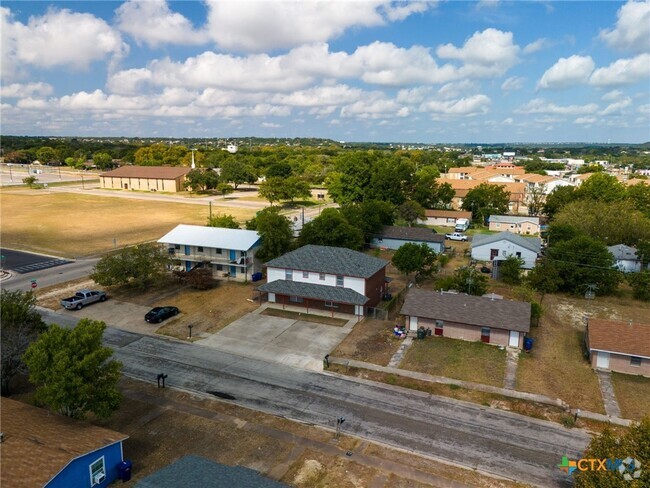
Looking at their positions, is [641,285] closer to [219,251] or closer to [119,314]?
[219,251]

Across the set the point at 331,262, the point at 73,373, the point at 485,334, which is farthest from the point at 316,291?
the point at 73,373

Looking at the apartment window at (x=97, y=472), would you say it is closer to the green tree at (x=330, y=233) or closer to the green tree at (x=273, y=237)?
the green tree at (x=273, y=237)

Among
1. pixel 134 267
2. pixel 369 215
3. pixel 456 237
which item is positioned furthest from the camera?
pixel 456 237

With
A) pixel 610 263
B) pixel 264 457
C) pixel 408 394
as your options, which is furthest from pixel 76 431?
pixel 610 263

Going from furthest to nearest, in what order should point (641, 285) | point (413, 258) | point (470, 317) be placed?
point (413, 258) → point (641, 285) → point (470, 317)

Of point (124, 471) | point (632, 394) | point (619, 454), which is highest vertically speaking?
point (619, 454)

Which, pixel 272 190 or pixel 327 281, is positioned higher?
pixel 272 190
